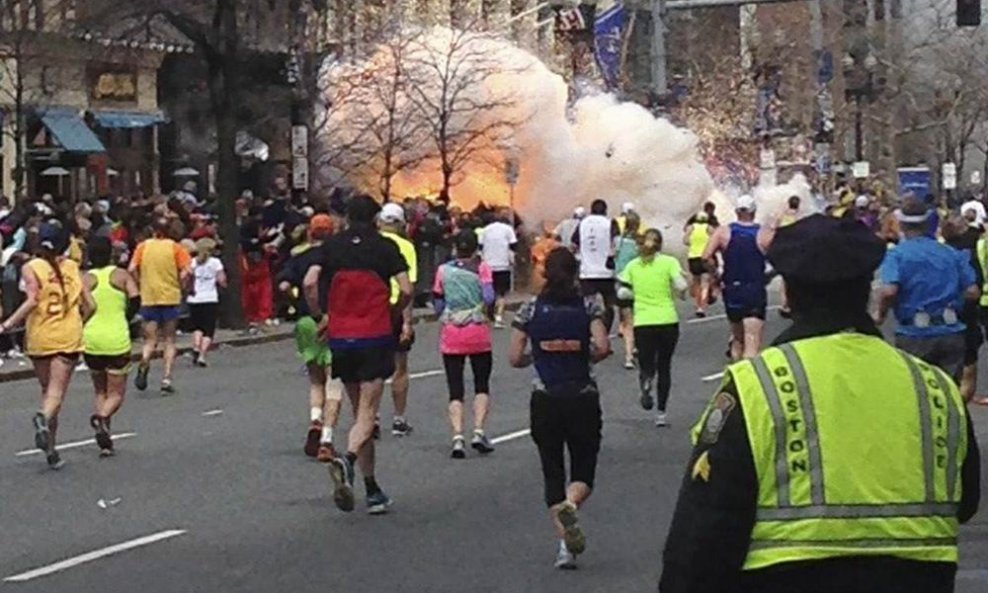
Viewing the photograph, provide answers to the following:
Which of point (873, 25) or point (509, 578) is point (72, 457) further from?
point (873, 25)

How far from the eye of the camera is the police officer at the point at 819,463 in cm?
437

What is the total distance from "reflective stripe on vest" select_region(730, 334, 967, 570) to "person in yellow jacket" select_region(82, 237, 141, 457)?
12752mm

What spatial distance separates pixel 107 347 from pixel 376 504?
4235 mm

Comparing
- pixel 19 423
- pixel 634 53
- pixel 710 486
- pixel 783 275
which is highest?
pixel 634 53

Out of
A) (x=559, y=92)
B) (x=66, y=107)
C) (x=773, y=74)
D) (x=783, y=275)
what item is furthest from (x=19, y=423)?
(x=773, y=74)

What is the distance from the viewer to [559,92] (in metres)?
46.1

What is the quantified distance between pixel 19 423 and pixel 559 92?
27422 millimetres

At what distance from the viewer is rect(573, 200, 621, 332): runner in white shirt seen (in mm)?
27422

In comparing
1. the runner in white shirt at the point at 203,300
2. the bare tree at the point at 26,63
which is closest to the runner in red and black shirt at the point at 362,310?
the runner in white shirt at the point at 203,300

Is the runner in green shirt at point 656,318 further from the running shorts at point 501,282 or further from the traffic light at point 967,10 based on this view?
the running shorts at point 501,282

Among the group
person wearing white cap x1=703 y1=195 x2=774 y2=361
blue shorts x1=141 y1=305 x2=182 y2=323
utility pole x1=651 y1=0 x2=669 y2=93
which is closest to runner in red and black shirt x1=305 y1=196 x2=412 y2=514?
person wearing white cap x1=703 y1=195 x2=774 y2=361

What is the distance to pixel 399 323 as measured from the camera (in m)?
14.2

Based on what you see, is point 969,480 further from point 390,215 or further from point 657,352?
point 657,352

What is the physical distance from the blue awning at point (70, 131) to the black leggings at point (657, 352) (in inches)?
965
